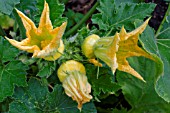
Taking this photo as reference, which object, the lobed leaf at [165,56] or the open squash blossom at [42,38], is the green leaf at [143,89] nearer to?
the lobed leaf at [165,56]

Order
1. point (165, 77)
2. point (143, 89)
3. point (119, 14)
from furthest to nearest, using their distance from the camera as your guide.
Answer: point (143, 89), point (119, 14), point (165, 77)

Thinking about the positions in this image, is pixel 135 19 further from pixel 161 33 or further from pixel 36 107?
pixel 36 107

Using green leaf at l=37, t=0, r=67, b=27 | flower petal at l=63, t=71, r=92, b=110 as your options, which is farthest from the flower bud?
green leaf at l=37, t=0, r=67, b=27

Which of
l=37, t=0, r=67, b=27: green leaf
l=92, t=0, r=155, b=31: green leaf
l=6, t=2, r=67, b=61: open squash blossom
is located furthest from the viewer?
l=92, t=0, r=155, b=31: green leaf

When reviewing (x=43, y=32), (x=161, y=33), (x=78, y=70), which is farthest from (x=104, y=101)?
(x=43, y=32)

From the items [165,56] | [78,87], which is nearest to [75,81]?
[78,87]

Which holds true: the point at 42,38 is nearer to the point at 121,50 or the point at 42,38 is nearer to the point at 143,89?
the point at 121,50

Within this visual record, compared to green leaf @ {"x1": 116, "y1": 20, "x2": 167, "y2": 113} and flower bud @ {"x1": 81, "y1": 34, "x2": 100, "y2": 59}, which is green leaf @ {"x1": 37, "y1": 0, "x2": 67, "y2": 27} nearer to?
flower bud @ {"x1": 81, "y1": 34, "x2": 100, "y2": 59}
